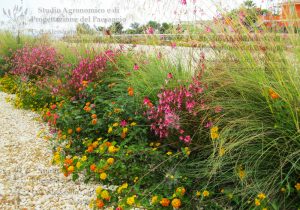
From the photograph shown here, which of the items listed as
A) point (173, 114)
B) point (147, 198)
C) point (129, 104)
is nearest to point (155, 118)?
point (173, 114)

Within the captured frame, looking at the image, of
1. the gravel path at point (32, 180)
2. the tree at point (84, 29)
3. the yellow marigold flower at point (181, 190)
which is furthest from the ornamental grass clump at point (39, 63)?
the yellow marigold flower at point (181, 190)

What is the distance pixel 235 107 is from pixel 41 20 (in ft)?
21.0

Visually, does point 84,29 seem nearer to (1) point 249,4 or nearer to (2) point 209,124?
(1) point 249,4

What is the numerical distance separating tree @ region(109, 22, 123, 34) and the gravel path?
2.00m

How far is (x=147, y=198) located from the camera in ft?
8.47

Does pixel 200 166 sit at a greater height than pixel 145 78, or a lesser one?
lesser

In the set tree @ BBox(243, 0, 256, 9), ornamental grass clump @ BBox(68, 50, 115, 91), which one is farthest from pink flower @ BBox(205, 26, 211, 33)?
ornamental grass clump @ BBox(68, 50, 115, 91)

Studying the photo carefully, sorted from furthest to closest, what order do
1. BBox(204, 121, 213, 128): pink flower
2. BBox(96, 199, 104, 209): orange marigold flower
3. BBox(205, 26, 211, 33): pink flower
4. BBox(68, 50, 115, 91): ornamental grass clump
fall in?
BBox(68, 50, 115, 91): ornamental grass clump
BBox(205, 26, 211, 33): pink flower
BBox(204, 121, 213, 128): pink flower
BBox(96, 199, 104, 209): orange marigold flower

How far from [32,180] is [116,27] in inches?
131

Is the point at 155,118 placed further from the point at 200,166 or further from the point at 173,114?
the point at 200,166

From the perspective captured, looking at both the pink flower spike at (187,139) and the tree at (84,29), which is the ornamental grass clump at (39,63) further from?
the pink flower spike at (187,139)

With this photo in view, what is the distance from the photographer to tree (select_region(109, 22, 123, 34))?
570cm

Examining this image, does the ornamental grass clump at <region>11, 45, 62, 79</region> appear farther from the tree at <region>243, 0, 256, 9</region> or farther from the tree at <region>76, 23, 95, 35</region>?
the tree at <region>243, 0, 256, 9</region>

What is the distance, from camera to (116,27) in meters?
5.92
